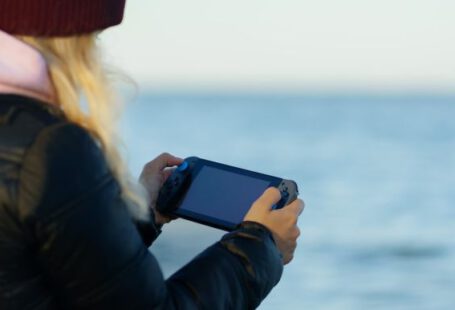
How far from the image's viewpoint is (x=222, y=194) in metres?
2.05

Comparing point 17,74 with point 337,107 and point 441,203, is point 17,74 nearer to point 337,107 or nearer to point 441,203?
point 441,203

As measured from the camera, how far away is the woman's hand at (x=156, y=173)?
2139 millimetres

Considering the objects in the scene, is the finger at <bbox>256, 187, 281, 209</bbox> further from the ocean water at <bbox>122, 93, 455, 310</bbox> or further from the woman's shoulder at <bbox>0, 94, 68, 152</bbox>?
the woman's shoulder at <bbox>0, 94, 68, 152</bbox>

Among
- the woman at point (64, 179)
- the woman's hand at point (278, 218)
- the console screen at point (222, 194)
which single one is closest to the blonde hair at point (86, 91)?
the woman at point (64, 179)

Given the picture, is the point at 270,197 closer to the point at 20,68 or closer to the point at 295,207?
Result: the point at 295,207

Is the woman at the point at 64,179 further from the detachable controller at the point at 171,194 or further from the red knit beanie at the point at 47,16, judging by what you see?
the detachable controller at the point at 171,194

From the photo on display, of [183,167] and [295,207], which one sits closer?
[295,207]

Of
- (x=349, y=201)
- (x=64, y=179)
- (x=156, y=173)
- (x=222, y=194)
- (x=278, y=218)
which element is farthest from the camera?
(x=349, y=201)

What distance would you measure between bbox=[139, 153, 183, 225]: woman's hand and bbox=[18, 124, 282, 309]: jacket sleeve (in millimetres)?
450

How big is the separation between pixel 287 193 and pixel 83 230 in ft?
1.45

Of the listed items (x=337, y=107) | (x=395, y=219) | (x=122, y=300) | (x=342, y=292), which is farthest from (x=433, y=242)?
(x=337, y=107)

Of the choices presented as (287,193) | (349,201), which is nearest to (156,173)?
(287,193)

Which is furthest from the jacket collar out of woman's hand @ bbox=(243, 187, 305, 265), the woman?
woman's hand @ bbox=(243, 187, 305, 265)

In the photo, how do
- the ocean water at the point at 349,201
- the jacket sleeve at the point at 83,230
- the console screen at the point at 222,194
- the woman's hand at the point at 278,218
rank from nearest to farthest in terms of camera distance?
the jacket sleeve at the point at 83,230
the woman's hand at the point at 278,218
the console screen at the point at 222,194
the ocean water at the point at 349,201
